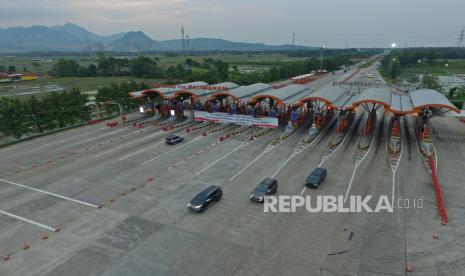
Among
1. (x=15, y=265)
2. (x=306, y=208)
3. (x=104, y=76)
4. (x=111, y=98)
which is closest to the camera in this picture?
(x=15, y=265)

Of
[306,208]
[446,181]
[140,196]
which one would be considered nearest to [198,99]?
[140,196]

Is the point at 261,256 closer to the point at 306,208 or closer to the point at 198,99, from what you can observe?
the point at 306,208

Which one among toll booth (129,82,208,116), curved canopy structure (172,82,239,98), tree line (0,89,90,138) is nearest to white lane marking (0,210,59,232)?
tree line (0,89,90,138)

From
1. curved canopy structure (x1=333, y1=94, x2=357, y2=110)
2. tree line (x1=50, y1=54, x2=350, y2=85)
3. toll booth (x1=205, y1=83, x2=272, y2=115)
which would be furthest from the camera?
tree line (x1=50, y1=54, x2=350, y2=85)

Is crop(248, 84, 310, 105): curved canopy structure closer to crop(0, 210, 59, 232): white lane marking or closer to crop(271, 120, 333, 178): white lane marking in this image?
crop(271, 120, 333, 178): white lane marking

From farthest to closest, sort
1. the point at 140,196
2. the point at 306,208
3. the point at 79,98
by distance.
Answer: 1. the point at 79,98
2. the point at 140,196
3. the point at 306,208

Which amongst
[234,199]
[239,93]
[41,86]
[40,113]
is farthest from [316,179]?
[41,86]

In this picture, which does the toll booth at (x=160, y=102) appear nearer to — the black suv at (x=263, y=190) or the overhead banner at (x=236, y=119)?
the overhead banner at (x=236, y=119)
